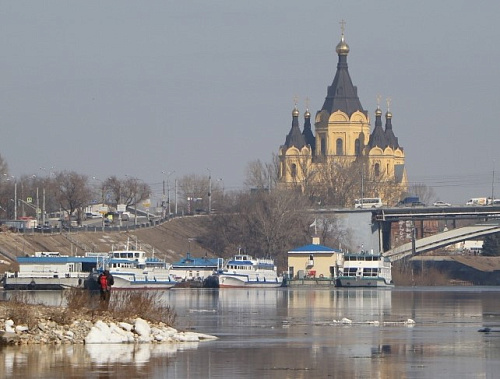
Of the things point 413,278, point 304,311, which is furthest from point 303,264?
point 304,311

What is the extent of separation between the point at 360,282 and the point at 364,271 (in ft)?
9.06

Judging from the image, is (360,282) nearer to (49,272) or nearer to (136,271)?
(136,271)

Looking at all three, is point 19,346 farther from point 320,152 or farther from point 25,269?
point 320,152

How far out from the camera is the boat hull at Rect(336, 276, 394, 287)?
108875 mm

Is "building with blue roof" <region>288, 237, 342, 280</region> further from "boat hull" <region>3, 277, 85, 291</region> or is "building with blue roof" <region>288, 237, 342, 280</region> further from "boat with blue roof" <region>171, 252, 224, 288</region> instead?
"boat hull" <region>3, 277, 85, 291</region>

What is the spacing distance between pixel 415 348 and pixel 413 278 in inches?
3888

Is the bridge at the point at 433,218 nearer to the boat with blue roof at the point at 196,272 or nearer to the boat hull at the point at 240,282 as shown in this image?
the boat with blue roof at the point at 196,272

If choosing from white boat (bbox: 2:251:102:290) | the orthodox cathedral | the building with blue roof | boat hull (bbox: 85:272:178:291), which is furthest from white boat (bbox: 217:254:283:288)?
the orthodox cathedral

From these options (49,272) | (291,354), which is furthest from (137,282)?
(291,354)

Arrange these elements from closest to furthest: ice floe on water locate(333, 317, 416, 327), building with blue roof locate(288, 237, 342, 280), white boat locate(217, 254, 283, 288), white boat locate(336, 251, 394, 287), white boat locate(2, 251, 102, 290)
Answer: ice floe on water locate(333, 317, 416, 327)
white boat locate(2, 251, 102, 290)
white boat locate(217, 254, 283, 288)
white boat locate(336, 251, 394, 287)
building with blue roof locate(288, 237, 342, 280)

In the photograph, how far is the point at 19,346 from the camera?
3027 cm

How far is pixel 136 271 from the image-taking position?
94188 millimetres

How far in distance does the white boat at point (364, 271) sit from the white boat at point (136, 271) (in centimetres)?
1709

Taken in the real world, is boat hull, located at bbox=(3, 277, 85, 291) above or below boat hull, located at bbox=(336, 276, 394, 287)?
below
